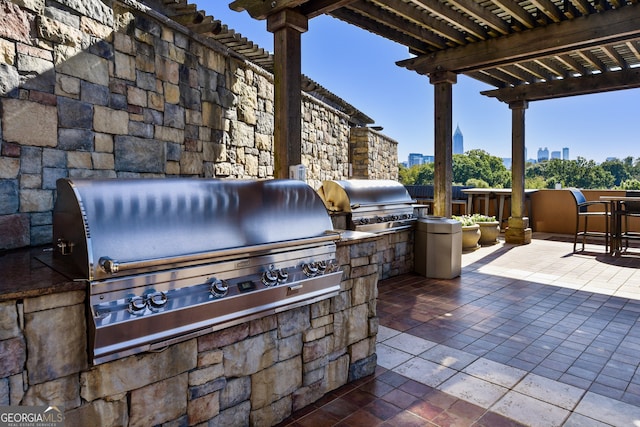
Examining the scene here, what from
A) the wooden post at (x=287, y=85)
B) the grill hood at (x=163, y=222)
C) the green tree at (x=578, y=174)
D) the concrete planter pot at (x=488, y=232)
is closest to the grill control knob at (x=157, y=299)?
the grill hood at (x=163, y=222)

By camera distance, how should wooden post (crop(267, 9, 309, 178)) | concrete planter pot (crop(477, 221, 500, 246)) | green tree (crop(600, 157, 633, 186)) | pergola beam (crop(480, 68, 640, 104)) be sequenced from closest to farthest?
wooden post (crop(267, 9, 309, 178))
pergola beam (crop(480, 68, 640, 104))
concrete planter pot (crop(477, 221, 500, 246))
green tree (crop(600, 157, 633, 186))

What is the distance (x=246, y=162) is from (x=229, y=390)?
3524 millimetres

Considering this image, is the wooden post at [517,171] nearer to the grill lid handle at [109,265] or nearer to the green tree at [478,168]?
the grill lid handle at [109,265]

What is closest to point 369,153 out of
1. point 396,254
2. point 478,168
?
point 396,254

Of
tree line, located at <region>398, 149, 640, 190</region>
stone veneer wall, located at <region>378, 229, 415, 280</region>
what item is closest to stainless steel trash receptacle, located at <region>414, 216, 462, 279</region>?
stone veneer wall, located at <region>378, 229, 415, 280</region>

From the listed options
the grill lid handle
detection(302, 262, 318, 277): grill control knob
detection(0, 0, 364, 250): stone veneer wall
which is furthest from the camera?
detection(0, 0, 364, 250): stone veneer wall

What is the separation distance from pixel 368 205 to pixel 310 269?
9.48 feet

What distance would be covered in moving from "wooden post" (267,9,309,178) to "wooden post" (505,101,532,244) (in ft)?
20.4

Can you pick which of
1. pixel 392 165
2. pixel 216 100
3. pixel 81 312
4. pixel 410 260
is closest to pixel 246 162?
pixel 216 100

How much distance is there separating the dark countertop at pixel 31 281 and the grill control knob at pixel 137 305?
18 cm

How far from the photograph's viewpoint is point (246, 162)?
16.5 ft

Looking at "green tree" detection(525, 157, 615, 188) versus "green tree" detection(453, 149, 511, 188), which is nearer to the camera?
"green tree" detection(525, 157, 615, 188)

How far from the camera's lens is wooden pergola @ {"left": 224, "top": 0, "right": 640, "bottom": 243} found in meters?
4.03

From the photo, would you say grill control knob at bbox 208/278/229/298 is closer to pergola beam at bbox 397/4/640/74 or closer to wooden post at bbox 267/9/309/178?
wooden post at bbox 267/9/309/178
